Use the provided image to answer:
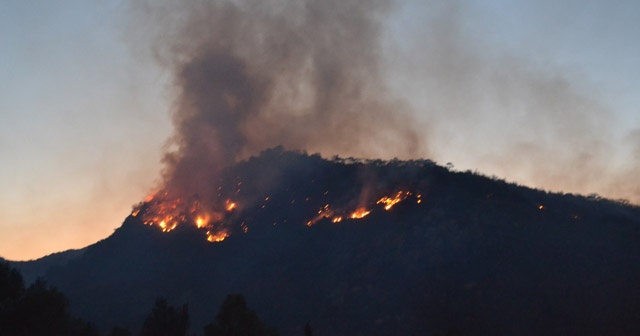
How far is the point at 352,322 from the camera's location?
12612 cm

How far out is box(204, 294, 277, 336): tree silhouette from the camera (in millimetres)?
83375

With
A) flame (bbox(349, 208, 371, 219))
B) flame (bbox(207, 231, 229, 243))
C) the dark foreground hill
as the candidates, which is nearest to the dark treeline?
the dark foreground hill

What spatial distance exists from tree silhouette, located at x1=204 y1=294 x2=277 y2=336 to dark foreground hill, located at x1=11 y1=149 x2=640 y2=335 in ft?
119

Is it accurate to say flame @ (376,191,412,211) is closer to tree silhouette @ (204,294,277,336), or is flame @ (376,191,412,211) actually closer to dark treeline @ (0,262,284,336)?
dark treeline @ (0,262,284,336)

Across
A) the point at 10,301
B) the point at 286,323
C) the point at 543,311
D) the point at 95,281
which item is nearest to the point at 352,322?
the point at 286,323

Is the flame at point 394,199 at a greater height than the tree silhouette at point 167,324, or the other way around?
the flame at point 394,199

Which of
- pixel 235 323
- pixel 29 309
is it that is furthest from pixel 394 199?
pixel 29 309

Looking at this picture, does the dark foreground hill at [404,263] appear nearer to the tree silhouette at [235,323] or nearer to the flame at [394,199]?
the flame at [394,199]

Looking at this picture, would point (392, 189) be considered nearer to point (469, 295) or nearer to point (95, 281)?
point (469, 295)

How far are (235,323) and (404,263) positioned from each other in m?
63.9

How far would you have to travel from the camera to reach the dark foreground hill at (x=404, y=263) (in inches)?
4609

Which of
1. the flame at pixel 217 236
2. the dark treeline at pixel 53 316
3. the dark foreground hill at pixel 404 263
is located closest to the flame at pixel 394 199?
the dark foreground hill at pixel 404 263

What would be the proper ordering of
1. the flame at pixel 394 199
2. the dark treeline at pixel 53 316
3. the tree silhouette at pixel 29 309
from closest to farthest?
the tree silhouette at pixel 29 309, the dark treeline at pixel 53 316, the flame at pixel 394 199

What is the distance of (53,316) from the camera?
70750mm
